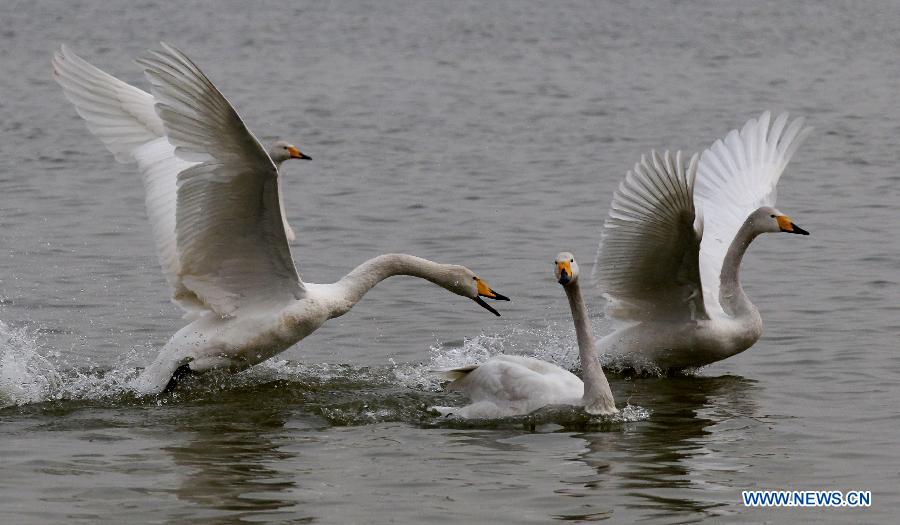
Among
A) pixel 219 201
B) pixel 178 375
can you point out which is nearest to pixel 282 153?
pixel 178 375

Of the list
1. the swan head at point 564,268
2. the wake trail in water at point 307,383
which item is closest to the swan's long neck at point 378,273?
the wake trail in water at point 307,383

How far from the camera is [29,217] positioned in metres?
15.2

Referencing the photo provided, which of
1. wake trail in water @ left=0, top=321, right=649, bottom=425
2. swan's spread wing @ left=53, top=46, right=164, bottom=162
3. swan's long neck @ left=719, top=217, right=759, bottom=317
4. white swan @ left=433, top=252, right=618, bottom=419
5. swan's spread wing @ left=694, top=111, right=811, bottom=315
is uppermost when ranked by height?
swan's spread wing @ left=53, top=46, right=164, bottom=162

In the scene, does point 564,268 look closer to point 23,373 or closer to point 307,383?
point 307,383

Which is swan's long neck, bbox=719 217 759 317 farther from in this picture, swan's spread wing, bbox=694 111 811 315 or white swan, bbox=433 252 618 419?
white swan, bbox=433 252 618 419

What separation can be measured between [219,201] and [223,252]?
555mm

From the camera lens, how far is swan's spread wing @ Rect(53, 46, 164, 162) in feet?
35.9

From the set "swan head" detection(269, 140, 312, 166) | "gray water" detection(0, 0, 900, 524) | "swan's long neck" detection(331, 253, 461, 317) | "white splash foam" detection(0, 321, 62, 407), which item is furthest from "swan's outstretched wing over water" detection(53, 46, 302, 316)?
"swan head" detection(269, 140, 312, 166)

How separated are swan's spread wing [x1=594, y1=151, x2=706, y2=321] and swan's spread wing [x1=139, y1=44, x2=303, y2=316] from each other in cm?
220

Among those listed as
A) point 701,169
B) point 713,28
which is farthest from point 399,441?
point 713,28

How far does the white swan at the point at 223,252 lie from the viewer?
27.9ft

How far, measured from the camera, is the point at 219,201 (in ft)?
29.6

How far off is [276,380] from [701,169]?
14.4 feet

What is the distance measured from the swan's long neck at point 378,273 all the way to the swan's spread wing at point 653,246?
1.26 metres
